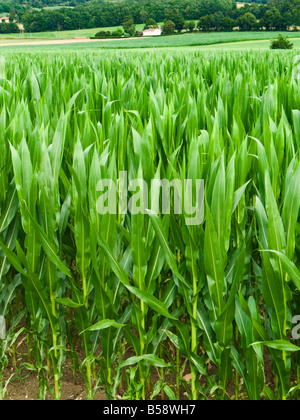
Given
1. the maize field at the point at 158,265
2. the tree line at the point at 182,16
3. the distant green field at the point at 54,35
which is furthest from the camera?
the distant green field at the point at 54,35

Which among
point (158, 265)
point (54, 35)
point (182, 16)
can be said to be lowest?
point (158, 265)

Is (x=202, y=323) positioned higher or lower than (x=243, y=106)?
lower

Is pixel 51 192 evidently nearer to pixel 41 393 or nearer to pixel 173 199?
pixel 173 199

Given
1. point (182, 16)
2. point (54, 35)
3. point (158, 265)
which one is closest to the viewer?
point (158, 265)

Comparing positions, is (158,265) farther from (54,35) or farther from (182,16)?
(54,35)

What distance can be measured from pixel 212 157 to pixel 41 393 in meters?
0.93

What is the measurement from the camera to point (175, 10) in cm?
5022

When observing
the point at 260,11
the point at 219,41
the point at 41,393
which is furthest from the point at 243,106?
the point at 260,11

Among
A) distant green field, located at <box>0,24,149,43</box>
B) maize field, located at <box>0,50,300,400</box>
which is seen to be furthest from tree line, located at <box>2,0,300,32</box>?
maize field, located at <box>0,50,300,400</box>

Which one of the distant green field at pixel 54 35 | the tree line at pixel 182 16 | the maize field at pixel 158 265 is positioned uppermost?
the tree line at pixel 182 16

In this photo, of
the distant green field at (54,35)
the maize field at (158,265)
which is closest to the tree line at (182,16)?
the distant green field at (54,35)

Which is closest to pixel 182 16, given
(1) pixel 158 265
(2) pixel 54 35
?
(2) pixel 54 35

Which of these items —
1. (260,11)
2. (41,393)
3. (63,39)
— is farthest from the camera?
(63,39)

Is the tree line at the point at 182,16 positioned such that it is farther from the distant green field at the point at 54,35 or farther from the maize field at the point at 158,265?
the maize field at the point at 158,265
